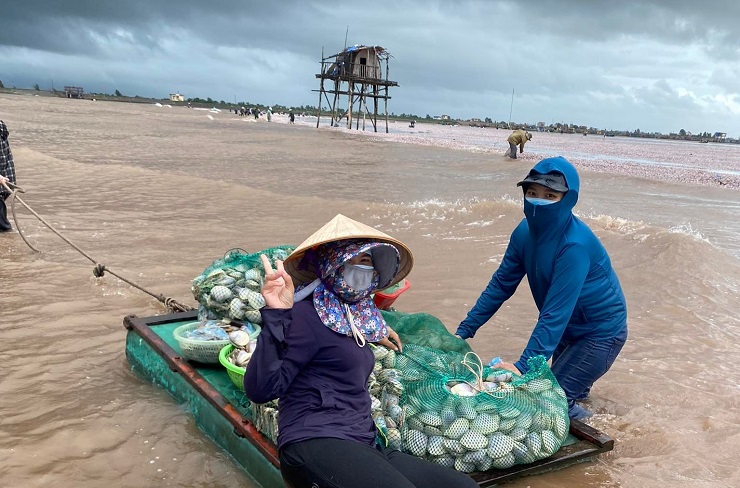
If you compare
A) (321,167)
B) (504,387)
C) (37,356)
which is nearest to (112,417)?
(37,356)

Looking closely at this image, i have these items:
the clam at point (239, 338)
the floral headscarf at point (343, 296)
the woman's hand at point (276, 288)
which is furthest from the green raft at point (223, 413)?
the woman's hand at point (276, 288)

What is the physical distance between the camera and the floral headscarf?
2455 mm

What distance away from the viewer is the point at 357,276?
2537 millimetres

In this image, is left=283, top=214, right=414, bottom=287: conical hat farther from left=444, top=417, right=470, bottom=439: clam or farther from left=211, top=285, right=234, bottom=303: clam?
left=211, top=285, right=234, bottom=303: clam

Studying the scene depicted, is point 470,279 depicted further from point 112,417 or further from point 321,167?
point 321,167

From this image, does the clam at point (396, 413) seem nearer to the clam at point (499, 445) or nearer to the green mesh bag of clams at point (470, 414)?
the green mesh bag of clams at point (470, 414)

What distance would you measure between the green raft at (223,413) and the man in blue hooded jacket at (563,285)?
0.50 meters

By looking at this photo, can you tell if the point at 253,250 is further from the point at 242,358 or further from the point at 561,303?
the point at 561,303

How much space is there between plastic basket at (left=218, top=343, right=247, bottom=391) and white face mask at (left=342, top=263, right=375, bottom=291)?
121cm

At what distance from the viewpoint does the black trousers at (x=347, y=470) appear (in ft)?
7.18

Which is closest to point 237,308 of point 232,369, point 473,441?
point 232,369

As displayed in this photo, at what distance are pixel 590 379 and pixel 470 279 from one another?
3892 mm

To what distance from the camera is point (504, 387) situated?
3.28 m

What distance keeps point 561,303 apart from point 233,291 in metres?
2.26
